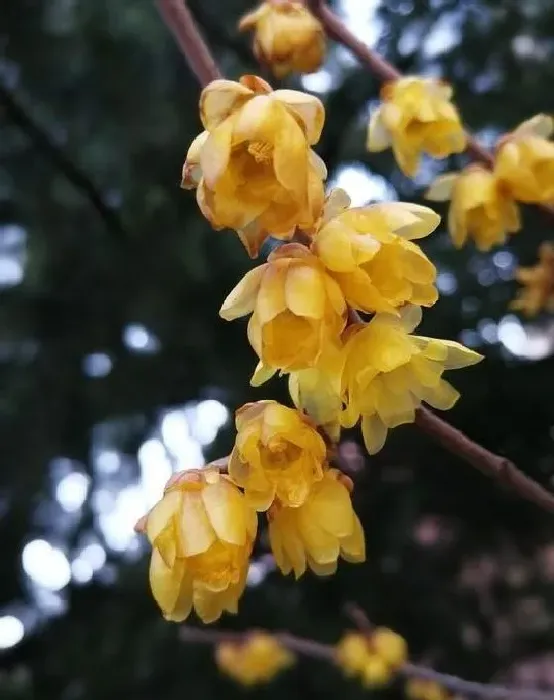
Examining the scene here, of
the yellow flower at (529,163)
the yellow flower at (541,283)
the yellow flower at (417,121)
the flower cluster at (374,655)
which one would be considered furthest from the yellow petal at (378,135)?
the flower cluster at (374,655)

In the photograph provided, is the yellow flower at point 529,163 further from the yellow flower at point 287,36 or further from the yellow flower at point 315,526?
the yellow flower at point 315,526

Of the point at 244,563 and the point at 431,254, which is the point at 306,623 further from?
the point at 244,563

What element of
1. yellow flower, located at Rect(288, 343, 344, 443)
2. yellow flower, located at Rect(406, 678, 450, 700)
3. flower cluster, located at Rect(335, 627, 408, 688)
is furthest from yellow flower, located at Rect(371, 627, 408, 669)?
yellow flower, located at Rect(288, 343, 344, 443)

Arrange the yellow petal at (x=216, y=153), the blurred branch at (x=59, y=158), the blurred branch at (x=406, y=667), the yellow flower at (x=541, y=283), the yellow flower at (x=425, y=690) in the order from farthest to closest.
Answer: the yellow flower at (x=425, y=690)
the blurred branch at (x=59, y=158)
the yellow flower at (x=541, y=283)
the blurred branch at (x=406, y=667)
the yellow petal at (x=216, y=153)

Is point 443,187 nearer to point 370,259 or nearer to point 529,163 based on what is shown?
point 529,163

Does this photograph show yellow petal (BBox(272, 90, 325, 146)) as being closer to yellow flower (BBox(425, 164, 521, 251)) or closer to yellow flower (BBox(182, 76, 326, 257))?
yellow flower (BBox(182, 76, 326, 257))

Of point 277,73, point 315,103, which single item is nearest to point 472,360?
point 315,103

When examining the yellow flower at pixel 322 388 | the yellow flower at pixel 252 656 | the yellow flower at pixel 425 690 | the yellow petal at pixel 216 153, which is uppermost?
the yellow petal at pixel 216 153
